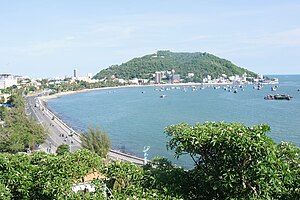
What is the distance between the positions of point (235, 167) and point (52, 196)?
9.02 feet

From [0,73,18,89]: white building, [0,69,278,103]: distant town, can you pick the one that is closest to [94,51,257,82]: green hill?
[0,69,278,103]: distant town

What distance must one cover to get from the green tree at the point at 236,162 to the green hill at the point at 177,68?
115334 mm

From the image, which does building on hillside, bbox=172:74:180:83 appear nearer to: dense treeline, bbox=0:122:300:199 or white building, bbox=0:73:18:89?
white building, bbox=0:73:18:89

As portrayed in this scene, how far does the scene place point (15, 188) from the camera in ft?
18.9

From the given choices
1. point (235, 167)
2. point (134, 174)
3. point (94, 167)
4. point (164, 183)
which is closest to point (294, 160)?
point (235, 167)

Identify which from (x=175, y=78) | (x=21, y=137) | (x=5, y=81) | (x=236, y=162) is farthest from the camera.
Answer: (x=175, y=78)

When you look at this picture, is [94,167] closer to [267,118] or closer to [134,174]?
[134,174]

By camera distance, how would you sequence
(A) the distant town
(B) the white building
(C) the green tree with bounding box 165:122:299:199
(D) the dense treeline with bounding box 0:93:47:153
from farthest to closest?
(A) the distant town, (B) the white building, (D) the dense treeline with bounding box 0:93:47:153, (C) the green tree with bounding box 165:122:299:199

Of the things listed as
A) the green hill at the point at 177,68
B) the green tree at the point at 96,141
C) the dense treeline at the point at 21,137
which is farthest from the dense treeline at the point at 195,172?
the green hill at the point at 177,68

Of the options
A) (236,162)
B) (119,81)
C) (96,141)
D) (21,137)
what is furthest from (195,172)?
(119,81)

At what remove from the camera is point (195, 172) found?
5363mm

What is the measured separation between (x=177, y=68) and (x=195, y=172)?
440 feet

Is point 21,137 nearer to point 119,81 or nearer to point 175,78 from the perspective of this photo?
point 119,81

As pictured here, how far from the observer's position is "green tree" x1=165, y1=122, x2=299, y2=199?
421 centimetres
